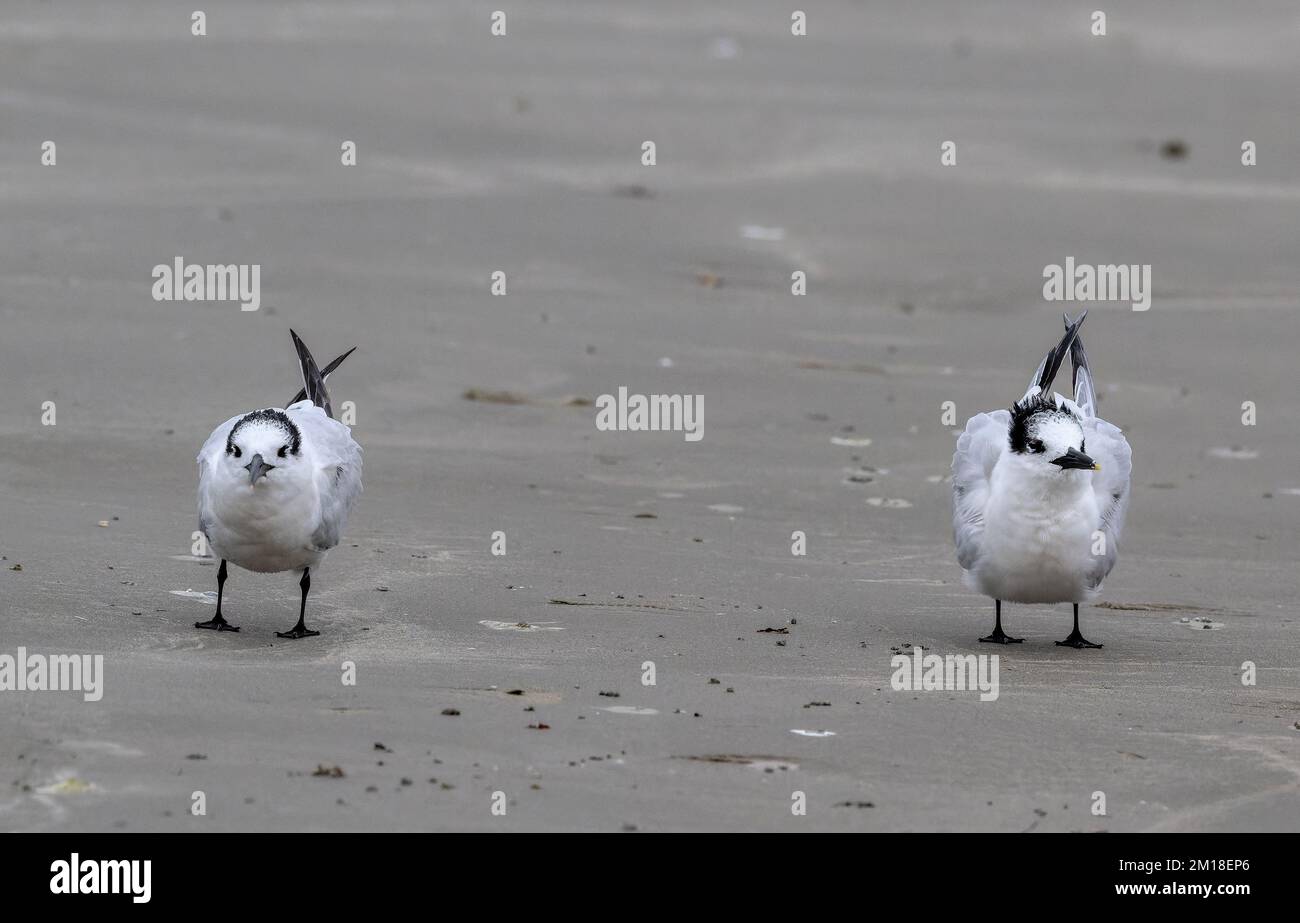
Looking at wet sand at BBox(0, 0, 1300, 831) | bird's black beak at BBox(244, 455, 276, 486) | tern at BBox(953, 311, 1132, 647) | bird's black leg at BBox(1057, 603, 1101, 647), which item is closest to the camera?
wet sand at BBox(0, 0, 1300, 831)

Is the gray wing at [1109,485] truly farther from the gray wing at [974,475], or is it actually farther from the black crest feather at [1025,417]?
the gray wing at [974,475]

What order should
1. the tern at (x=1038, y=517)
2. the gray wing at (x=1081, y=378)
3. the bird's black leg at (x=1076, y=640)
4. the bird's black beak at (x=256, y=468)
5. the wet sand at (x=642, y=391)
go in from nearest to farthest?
1. the wet sand at (x=642, y=391)
2. the bird's black beak at (x=256, y=468)
3. the tern at (x=1038, y=517)
4. the bird's black leg at (x=1076, y=640)
5. the gray wing at (x=1081, y=378)

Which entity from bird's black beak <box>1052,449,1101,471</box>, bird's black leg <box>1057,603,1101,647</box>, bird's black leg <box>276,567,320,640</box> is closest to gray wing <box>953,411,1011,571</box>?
bird's black beak <box>1052,449,1101,471</box>

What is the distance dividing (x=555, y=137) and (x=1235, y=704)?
1124cm

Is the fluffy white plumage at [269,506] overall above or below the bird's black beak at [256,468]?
below

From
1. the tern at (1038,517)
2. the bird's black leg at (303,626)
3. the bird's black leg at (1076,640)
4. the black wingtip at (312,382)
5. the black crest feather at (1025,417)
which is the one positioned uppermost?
the black wingtip at (312,382)

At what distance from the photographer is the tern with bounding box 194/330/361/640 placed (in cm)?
718

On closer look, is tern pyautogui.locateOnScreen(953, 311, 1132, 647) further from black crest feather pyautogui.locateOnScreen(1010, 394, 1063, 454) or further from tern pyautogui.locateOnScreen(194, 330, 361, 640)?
tern pyautogui.locateOnScreen(194, 330, 361, 640)

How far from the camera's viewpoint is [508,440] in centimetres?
1053

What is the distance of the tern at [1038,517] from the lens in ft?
24.3

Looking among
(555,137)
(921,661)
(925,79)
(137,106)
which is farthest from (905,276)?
(921,661)

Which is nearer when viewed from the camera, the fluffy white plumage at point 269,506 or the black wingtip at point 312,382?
the fluffy white plumage at point 269,506

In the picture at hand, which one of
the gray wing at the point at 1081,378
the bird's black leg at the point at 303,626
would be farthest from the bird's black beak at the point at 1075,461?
the bird's black leg at the point at 303,626

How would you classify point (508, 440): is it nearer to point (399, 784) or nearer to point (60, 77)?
point (399, 784)
